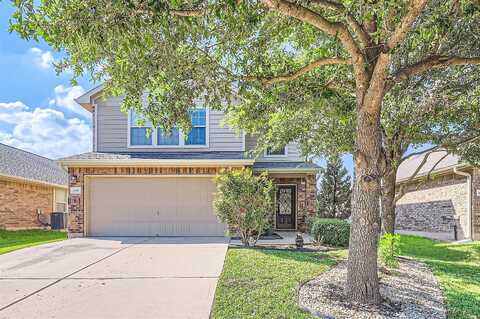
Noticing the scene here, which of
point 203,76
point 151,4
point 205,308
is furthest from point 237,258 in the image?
point 151,4

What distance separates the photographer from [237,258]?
8078 millimetres

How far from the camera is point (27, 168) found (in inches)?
693

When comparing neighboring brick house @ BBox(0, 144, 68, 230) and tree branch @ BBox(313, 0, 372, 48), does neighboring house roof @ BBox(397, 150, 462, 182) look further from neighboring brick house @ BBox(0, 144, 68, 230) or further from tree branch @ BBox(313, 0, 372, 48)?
neighboring brick house @ BBox(0, 144, 68, 230)

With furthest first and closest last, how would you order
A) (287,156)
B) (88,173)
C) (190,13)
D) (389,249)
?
1. (287,156)
2. (88,173)
3. (389,249)
4. (190,13)

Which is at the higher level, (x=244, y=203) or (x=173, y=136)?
(x=173, y=136)

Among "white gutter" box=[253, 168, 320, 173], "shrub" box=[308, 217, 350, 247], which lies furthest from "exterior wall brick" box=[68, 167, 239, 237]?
"shrub" box=[308, 217, 350, 247]

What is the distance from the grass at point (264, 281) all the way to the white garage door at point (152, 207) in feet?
12.6

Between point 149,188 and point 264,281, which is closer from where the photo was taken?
point 264,281

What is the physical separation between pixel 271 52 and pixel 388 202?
521 centimetres

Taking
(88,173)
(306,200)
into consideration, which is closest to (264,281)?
(306,200)

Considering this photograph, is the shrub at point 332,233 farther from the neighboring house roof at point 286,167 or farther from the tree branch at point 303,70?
the tree branch at point 303,70

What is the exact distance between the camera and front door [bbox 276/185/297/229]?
15.5 m

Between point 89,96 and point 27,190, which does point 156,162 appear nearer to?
point 89,96

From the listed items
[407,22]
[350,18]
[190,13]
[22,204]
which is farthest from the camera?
[22,204]
